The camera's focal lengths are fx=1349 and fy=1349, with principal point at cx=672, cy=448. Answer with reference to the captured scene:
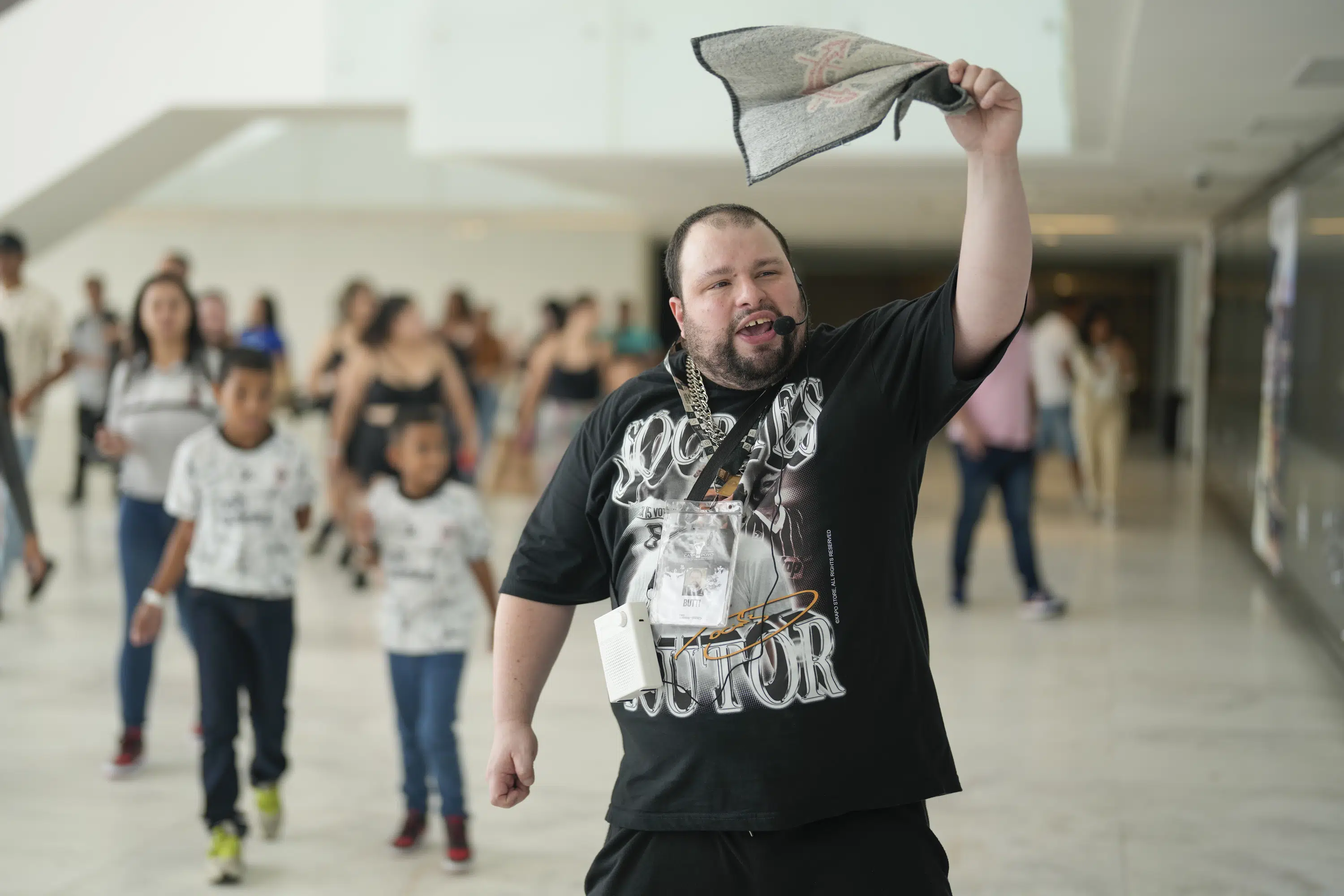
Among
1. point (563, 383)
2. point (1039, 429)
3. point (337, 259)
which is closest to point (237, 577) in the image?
point (563, 383)

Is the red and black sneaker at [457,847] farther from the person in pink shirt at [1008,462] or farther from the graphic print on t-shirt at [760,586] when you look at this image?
the person in pink shirt at [1008,462]

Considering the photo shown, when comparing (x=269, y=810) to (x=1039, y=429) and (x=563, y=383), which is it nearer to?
(x=563, y=383)

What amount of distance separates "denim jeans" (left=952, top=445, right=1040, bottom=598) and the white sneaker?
0.04 m

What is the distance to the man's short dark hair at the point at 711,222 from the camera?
2033 millimetres

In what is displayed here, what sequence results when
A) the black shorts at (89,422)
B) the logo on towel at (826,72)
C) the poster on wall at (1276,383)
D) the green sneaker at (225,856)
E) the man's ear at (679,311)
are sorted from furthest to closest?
the black shorts at (89,422) < the poster on wall at (1276,383) < the green sneaker at (225,856) < the man's ear at (679,311) < the logo on towel at (826,72)

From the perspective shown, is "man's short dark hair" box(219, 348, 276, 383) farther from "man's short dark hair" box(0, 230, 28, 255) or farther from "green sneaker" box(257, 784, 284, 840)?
"man's short dark hair" box(0, 230, 28, 255)

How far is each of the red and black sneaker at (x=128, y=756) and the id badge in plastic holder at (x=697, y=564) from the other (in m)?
3.07

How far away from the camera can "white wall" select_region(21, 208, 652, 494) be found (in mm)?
19844

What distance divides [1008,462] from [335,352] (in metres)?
4.88

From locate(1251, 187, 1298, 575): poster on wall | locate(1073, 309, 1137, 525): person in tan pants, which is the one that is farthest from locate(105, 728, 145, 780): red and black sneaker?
locate(1073, 309, 1137, 525): person in tan pants

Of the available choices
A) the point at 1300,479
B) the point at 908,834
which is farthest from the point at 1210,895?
the point at 1300,479

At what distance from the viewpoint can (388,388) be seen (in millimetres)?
6586

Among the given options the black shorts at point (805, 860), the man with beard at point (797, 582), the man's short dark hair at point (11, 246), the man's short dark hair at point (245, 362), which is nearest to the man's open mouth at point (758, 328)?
the man with beard at point (797, 582)

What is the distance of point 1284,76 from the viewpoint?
245 inches
